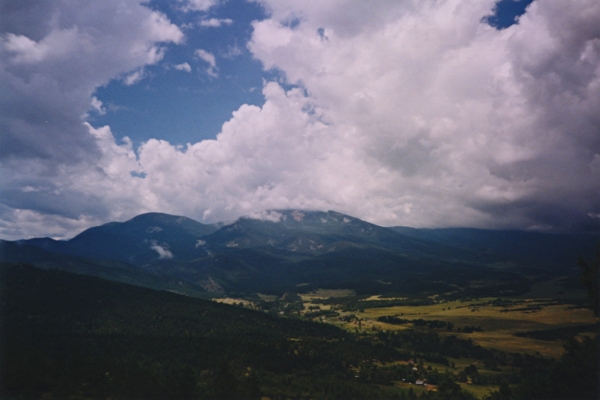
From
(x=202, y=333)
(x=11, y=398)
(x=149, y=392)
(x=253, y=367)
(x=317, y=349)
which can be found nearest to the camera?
(x=11, y=398)

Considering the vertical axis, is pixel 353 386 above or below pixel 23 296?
below

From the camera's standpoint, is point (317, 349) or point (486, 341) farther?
point (486, 341)

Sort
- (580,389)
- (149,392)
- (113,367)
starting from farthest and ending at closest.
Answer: (113,367) < (149,392) < (580,389)

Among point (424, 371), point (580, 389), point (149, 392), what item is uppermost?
point (580, 389)

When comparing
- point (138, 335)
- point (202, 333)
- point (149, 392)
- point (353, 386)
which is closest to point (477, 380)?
point (353, 386)

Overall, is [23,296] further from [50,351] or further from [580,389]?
[580,389]

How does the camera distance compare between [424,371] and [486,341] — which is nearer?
[424,371]

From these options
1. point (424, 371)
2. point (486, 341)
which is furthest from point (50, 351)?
point (486, 341)

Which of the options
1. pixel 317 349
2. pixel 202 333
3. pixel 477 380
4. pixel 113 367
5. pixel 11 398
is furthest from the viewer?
pixel 202 333

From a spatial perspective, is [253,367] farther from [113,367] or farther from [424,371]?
[424,371]
